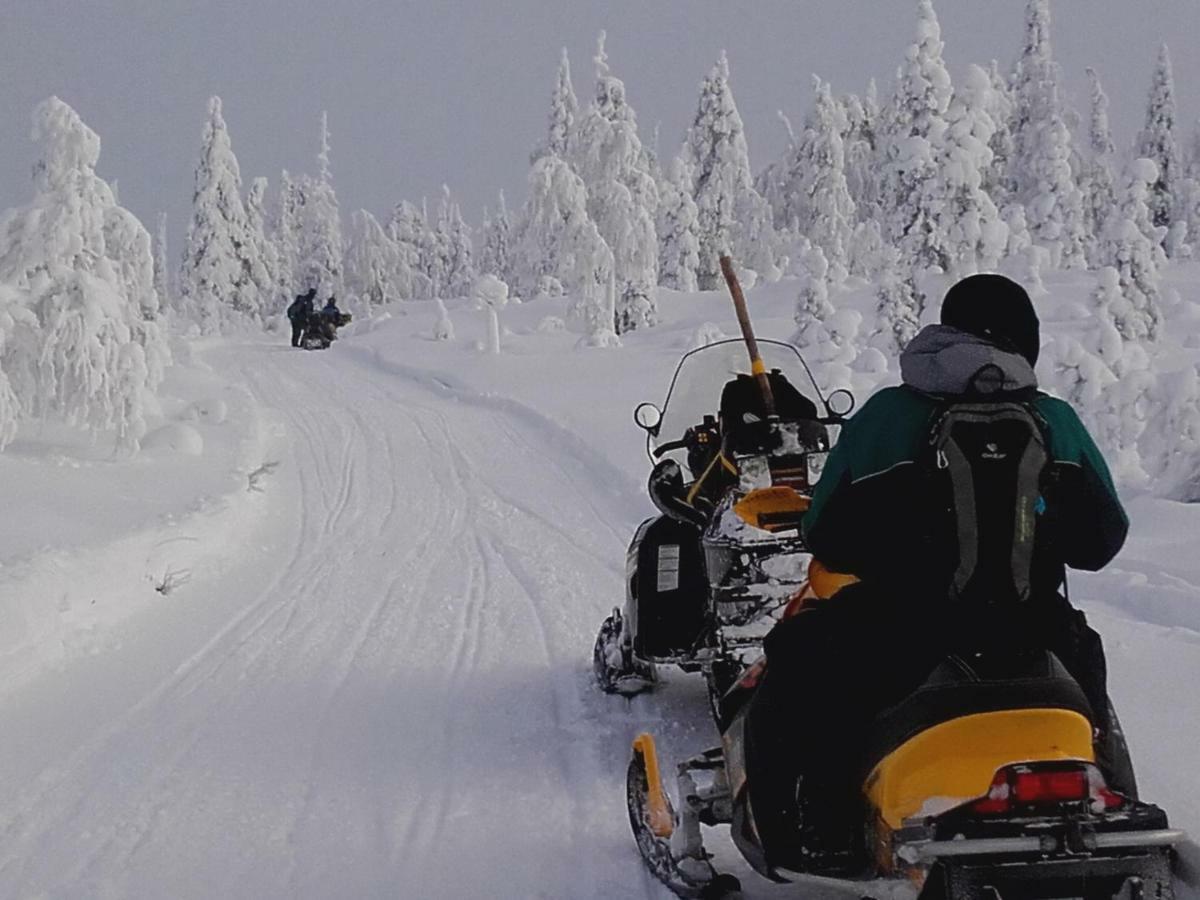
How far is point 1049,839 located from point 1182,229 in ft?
179

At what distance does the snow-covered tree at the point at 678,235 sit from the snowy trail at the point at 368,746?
1518 inches

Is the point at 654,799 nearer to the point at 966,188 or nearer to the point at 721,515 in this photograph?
the point at 721,515

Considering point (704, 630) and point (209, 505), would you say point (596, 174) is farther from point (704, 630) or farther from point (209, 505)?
point (704, 630)

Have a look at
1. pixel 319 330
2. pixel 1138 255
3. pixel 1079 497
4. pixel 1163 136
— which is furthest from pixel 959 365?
pixel 1163 136

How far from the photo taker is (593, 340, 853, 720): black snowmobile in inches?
172

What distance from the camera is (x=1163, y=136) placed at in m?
52.9

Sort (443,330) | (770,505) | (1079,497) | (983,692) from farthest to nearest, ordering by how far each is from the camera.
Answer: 1. (443,330)
2. (770,505)
3. (1079,497)
4. (983,692)

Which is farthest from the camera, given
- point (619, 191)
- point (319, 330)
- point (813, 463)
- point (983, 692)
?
point (619, 191)

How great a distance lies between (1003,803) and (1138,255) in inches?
1134

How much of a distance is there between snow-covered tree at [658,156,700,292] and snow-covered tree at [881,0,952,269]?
19.0 metres

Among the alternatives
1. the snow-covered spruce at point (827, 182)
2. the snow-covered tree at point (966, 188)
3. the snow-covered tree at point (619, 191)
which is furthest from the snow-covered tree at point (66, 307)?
the snow-covered spruce at point (827, 182)

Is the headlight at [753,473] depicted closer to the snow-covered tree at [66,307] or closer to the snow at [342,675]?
the snow at [342,675]

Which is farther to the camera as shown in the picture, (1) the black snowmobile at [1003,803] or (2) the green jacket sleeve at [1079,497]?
(2) the green jacket sleeve at [1079,497]

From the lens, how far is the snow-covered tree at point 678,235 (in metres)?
46.1
